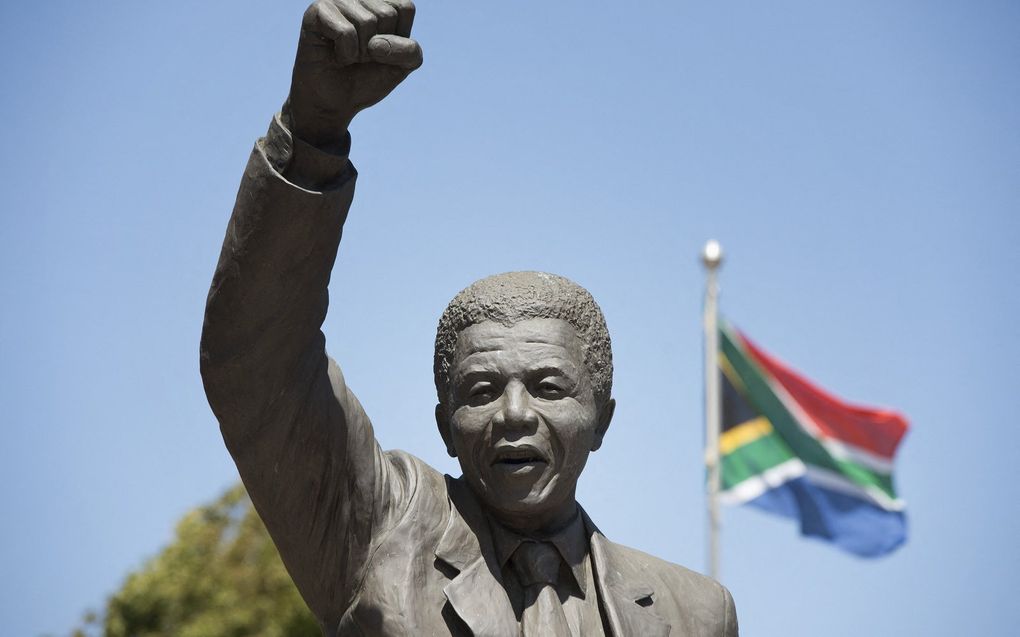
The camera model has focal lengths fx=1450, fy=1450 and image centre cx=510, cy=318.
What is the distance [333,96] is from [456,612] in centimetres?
153

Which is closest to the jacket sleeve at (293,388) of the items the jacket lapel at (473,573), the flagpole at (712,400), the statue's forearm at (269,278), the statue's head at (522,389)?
the statue's forearm at (269,278)

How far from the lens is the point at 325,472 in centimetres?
428

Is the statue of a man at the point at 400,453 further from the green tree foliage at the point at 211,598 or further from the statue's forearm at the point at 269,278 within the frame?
the green tree foliage at the point at 211,598

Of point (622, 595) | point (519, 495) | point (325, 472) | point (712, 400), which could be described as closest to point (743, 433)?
point (712, 400)

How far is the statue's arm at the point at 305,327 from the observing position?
378cm

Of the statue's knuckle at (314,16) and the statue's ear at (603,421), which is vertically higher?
the statue's knuckle at (314,16)

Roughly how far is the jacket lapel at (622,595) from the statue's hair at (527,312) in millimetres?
484

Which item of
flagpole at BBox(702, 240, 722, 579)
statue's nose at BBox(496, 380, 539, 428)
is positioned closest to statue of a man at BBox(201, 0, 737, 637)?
statue's nose at BBox(496, 380, 539, 428)

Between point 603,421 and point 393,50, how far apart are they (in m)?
1.52

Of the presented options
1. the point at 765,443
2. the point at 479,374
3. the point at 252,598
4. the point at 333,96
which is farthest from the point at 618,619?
the point at 252,598

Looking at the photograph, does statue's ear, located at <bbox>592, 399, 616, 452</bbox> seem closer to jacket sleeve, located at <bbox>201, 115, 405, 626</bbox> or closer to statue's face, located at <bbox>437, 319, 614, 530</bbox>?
statue's face, located at <bbox>437, 319, 614, 530</bbox>

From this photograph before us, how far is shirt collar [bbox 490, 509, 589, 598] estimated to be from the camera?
4.47m

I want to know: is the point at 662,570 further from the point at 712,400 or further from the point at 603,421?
the point at 712,400

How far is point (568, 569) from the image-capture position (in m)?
4.51
